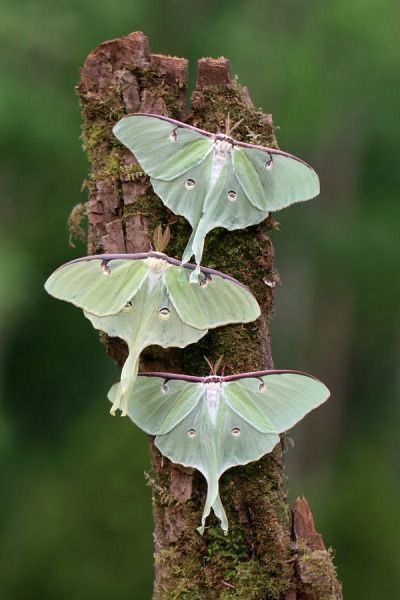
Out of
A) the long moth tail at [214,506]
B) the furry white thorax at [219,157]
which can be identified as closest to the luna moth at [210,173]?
the furry white thorax at [219,157]

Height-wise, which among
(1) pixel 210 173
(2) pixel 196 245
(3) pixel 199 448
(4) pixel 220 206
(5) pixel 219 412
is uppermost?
(1) pixel 210 173

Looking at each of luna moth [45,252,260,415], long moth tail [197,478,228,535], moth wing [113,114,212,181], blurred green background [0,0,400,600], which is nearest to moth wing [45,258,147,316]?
luna moth [45,252,260,415]

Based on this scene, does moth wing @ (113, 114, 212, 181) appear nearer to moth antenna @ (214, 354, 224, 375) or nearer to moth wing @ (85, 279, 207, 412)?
moth wing @ (85, 279, 207, 412)

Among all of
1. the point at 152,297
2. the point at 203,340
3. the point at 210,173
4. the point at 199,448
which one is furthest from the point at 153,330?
the point at 210,173

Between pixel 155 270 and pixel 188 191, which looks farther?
pixel 188 191

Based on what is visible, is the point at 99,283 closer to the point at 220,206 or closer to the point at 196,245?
the point at 196,245

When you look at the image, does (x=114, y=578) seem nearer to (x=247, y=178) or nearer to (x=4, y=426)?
(x=4, y=426)
